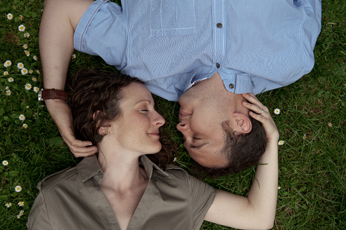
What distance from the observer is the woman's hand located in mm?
3133

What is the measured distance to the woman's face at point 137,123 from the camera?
299 centimetres

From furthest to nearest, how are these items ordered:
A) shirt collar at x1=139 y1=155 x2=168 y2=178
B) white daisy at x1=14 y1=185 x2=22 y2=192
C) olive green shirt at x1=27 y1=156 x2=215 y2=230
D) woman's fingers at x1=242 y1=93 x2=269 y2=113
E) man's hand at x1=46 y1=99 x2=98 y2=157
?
white daisy at x1=14 y1=185 x2=22 y2=192, shirt collar at x1=139 y1=155 x2=168 y2=178, woman's fingers at x1=242 y1=93 x2=269 y2=113, man's hand at x1=46 y1=99 x2=98 y2=157, olive green shirt at x1=27 y1=156 x2=215 y2=230

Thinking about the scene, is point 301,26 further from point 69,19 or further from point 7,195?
point 7,195

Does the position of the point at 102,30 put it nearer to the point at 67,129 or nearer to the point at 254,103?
the point at 67,129

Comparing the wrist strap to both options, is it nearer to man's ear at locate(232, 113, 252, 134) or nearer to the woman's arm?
man's ear at locate(232, 113, 252, 134)

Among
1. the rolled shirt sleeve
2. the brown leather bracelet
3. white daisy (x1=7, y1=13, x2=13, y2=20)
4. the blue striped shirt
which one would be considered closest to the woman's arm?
the blue striped shirt

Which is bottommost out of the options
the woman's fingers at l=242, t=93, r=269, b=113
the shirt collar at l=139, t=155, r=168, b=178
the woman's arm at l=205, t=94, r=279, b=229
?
the woman's arm at l=205, t=94, r=279, b=229

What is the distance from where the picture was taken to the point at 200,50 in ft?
10.1

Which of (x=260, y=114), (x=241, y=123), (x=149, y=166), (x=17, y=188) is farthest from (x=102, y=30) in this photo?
(x=17, y=188)

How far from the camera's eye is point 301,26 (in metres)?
3.20

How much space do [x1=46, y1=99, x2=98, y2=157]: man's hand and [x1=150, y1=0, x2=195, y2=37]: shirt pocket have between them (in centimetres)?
125

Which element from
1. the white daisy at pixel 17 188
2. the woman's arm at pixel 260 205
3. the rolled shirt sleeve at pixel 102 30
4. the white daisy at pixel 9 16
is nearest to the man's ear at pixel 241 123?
the woman's arm at pixel 260 205

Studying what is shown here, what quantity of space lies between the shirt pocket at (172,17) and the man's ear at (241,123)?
0.99 metres

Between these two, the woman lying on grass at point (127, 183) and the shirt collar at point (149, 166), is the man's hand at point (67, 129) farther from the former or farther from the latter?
the shirt collar at point (149, 166)
